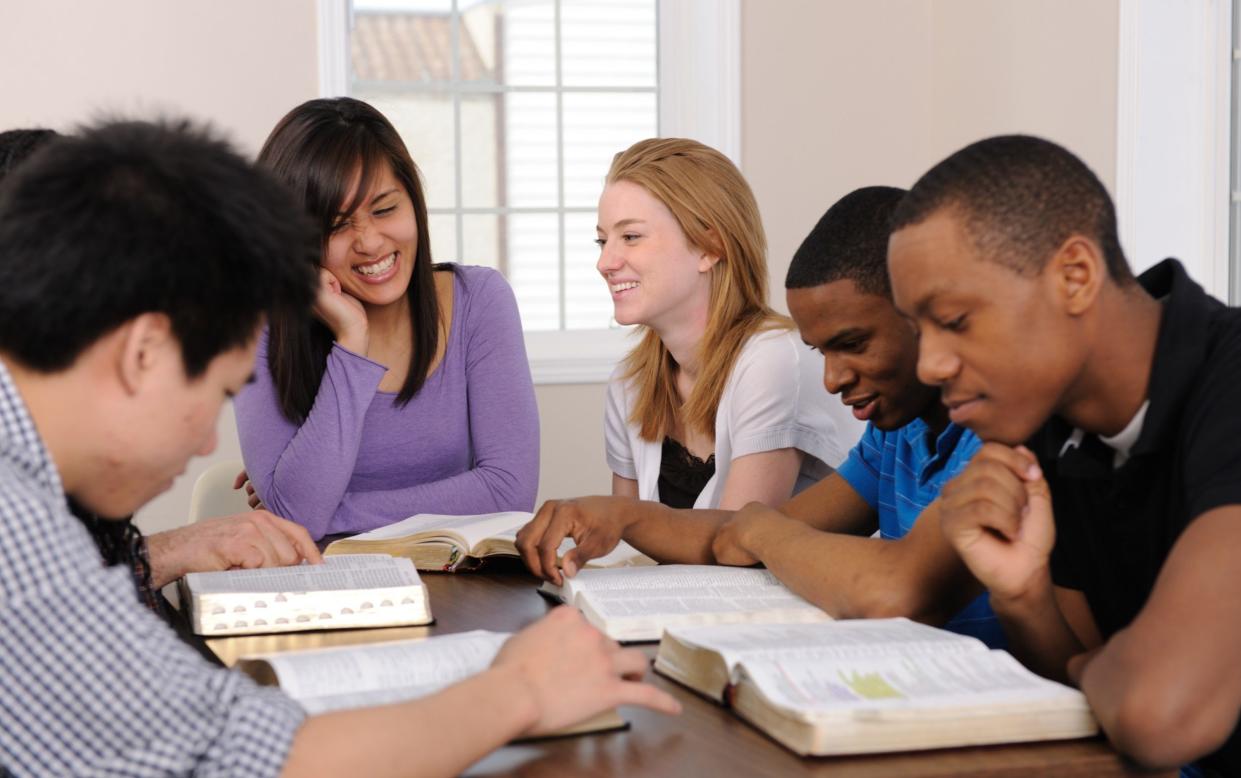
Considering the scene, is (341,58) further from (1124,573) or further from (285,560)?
(1124,573)

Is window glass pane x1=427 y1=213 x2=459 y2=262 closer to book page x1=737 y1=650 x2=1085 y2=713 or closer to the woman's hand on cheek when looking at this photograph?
the woman's hand on cheek

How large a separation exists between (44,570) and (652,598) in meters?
0.77

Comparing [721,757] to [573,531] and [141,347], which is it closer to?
[141,347]

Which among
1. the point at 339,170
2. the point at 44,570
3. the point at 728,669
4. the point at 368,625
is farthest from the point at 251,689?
the point at 339,170

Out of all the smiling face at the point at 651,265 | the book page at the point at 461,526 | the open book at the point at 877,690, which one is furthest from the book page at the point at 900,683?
the smiling face at the point at 651,265

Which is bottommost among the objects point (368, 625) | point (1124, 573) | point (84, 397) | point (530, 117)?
point (368, 625)

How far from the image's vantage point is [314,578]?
5.54ft

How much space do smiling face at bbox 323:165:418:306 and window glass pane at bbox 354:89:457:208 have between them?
2027mm

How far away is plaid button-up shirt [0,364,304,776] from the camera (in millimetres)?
946

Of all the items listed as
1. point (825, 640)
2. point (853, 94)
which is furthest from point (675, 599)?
point (853, 94)

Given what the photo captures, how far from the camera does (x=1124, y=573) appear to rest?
1.44 m

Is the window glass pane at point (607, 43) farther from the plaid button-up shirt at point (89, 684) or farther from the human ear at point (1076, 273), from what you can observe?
the plaid button-up shirt at point (89, 684)

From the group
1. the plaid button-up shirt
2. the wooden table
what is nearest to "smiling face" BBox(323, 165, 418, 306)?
the wooden table

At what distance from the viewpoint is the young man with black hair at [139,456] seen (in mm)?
952
